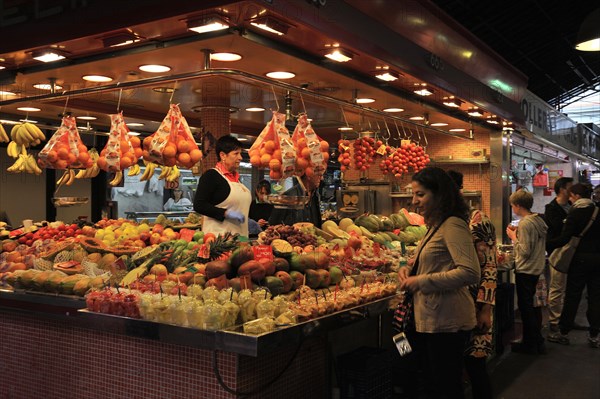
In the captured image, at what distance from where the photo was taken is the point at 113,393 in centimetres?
373

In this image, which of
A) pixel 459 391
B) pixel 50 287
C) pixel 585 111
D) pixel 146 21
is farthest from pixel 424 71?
pixel 585 111

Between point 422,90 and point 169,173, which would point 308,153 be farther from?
point 169,173

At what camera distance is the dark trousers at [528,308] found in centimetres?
659

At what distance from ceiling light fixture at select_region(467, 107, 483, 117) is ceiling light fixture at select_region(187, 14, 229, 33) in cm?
483

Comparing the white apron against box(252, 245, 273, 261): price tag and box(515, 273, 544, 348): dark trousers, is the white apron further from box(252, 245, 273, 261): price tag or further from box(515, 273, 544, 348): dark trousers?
box(515, 273, 544, 348): dark trousers

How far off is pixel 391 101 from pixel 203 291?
428cm

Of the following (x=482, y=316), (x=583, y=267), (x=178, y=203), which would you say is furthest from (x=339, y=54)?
(x=178, y=203)

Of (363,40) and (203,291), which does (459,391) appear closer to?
(203,291)

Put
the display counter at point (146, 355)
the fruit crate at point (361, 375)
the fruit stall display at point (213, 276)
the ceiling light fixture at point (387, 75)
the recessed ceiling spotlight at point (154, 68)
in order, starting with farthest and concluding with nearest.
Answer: the ceiling light fixture at point (387, 75)
the recessed ceiling spotlight at point (154, 68)
the fruit crate at point (361, 375)
the fruit stall display at point (213, 276)
the display counter at point (146, 355)

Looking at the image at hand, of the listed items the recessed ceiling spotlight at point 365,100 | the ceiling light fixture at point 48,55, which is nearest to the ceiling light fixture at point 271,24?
the ceiling light fixture at point 48,55

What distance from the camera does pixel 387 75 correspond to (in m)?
5.78

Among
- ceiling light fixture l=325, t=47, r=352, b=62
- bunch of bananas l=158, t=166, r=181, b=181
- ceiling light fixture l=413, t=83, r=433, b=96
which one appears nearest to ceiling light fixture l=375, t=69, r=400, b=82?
ceiling light fixture l=413, t=83, r=433, b=96

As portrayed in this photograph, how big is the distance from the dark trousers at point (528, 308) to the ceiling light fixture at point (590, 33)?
11.5 ft

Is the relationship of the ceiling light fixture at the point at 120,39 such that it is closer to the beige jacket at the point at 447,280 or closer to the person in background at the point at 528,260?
the beige jacket at the point at 447,280
